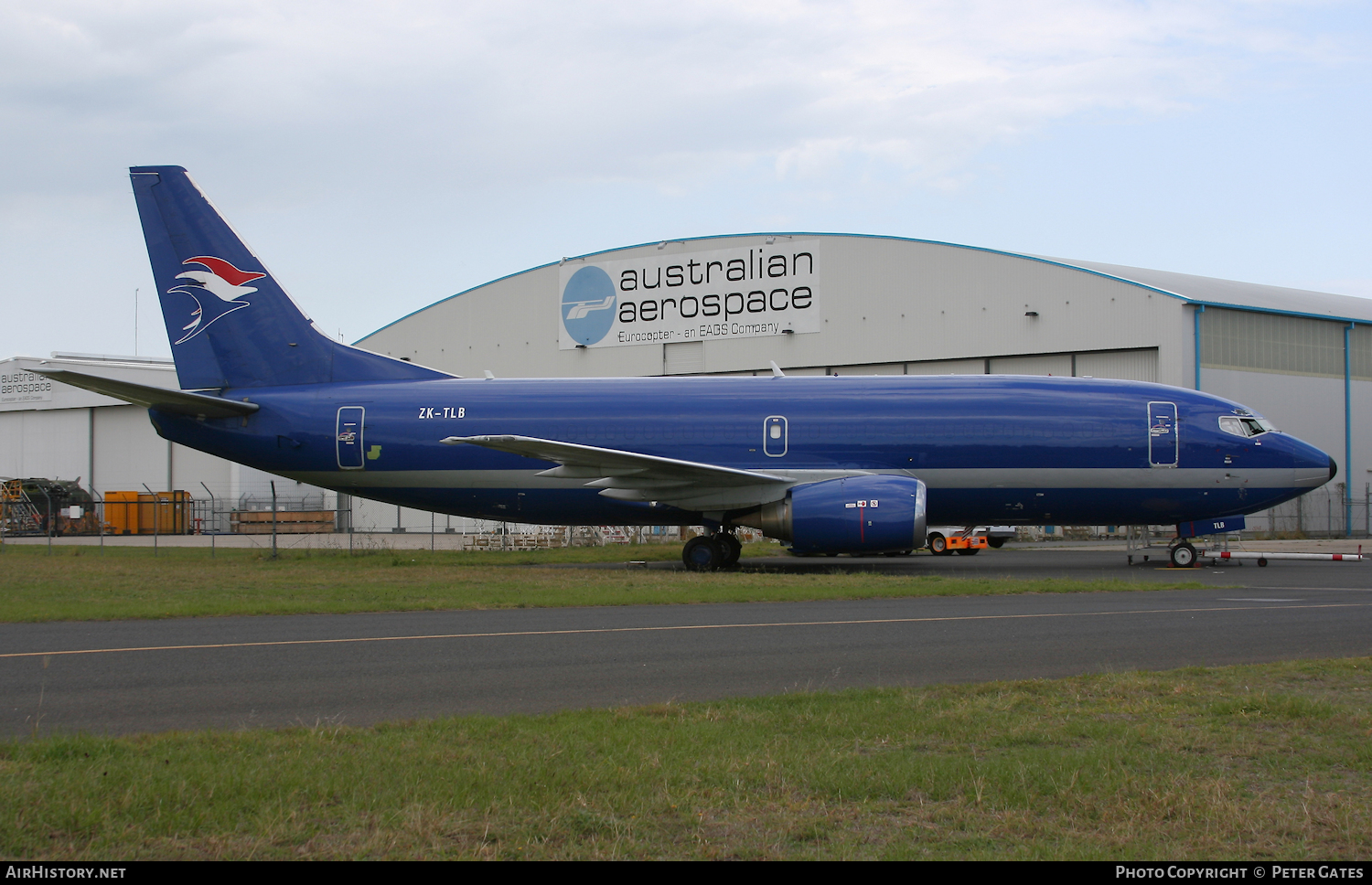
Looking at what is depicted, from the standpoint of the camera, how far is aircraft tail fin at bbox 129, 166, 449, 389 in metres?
22.7

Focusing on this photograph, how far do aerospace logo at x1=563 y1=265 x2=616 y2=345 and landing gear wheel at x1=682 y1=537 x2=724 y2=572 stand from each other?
25268 millimetres

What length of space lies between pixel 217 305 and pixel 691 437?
402 inches

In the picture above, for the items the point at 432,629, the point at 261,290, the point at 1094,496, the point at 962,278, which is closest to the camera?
the point at 432,629

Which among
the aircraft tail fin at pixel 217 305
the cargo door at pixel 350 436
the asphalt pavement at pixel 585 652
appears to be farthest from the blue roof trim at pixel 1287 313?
the aircraft tail fin at pixel 217 305

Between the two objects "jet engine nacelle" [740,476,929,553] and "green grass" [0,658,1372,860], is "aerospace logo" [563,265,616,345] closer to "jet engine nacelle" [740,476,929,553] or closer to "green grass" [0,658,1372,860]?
"jet engine nacelle" [740,476,929,553]

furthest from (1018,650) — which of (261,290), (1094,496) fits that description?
(261,290)

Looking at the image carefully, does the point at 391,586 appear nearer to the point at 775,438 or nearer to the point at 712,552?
the point at 712,552

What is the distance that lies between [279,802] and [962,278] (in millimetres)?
37303

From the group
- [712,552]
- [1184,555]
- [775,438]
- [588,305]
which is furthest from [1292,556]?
[588,305]

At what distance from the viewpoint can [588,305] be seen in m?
46.2

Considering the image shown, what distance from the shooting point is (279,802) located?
483cm

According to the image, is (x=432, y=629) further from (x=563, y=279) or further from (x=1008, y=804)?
→ (x=563, y=279)

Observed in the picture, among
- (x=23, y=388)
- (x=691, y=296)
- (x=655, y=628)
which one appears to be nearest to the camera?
(x=655, y=628)

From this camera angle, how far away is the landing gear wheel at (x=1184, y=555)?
2241 cm
